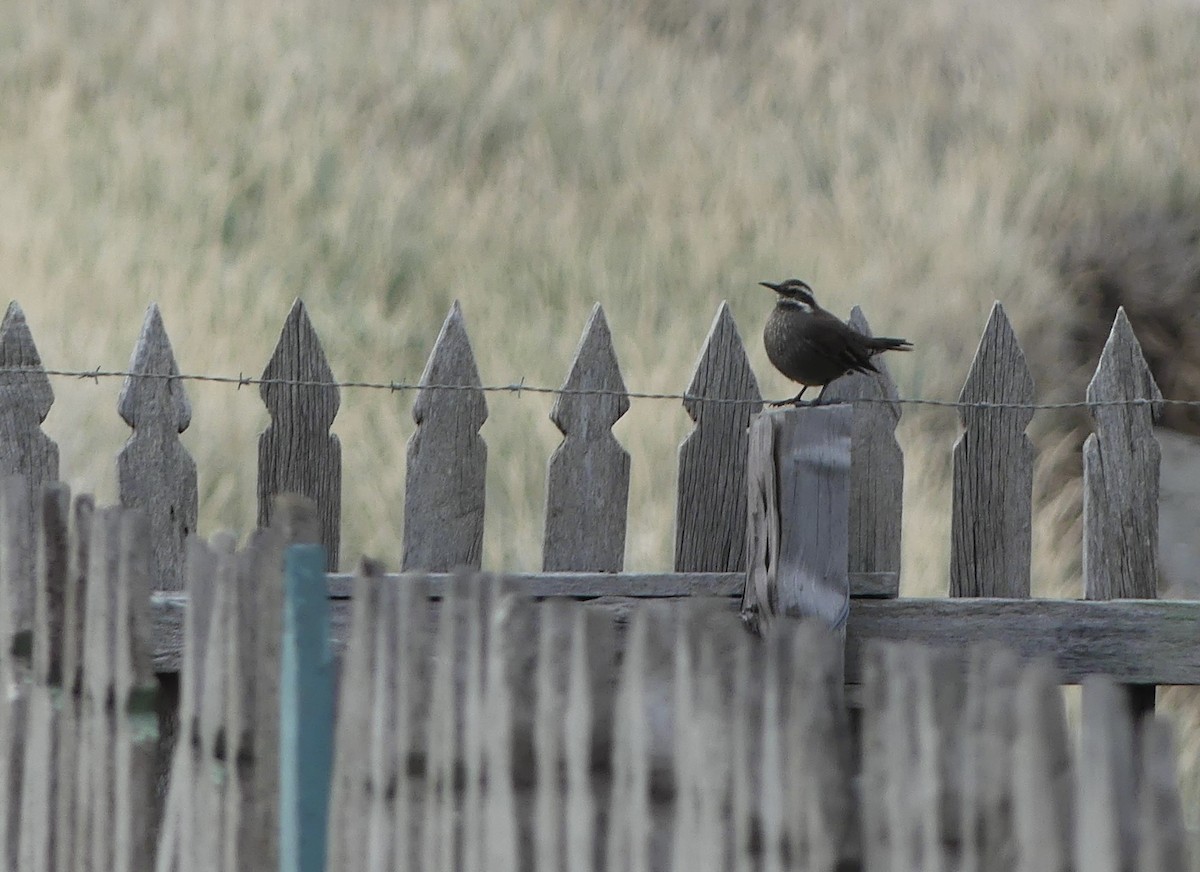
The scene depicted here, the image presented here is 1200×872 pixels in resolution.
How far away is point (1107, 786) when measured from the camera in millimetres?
928

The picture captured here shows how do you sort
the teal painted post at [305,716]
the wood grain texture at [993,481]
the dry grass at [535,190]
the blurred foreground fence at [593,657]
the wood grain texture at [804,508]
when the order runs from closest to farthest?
the blurred foreground fence at [593,657] < the teal painted post at [305,716] < the wood grain texture at [804,508] < the wood grain texture at [993,481] < the dry grass at [535,190]

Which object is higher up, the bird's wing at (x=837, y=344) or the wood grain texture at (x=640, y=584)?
the bird's wing at (x=837, y=344)

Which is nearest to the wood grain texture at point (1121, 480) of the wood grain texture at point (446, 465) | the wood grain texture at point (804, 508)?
the wood grain texture at point (804, 508)

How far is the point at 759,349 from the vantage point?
6.25m

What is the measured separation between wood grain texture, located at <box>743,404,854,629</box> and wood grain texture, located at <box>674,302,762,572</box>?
0.34m

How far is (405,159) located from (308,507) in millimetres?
7022

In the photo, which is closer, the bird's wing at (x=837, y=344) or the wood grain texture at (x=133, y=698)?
the wood grain texture at (x=133, y=698)

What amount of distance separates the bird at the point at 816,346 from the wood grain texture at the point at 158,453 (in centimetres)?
120

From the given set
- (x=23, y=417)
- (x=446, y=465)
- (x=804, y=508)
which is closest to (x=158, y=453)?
(x=23, y=417)

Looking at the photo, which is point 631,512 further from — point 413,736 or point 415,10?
point 415,10

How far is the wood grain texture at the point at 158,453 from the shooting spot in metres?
2.99

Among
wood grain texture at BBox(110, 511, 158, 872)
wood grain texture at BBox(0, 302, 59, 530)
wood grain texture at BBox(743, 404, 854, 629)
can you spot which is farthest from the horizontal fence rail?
wood grain texture at BBox(110, 511, 158, 872)

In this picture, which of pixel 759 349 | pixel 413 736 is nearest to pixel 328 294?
pixel 759 349

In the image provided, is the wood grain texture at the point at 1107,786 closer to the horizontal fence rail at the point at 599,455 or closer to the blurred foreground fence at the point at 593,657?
the blurred foreground fence at the point at 593,657
